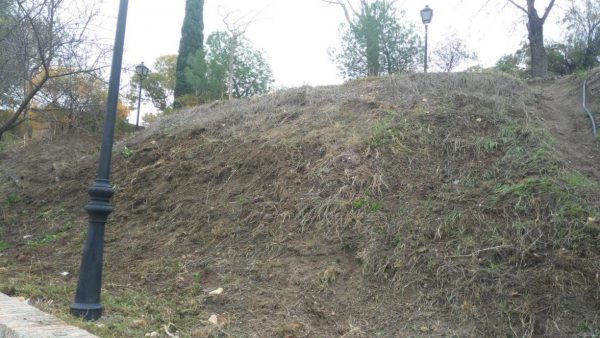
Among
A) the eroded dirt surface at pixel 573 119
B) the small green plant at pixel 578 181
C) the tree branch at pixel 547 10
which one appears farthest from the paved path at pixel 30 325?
the tree branch at pixel 547 10

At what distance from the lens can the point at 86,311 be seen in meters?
4.30

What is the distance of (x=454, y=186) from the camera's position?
5965mm

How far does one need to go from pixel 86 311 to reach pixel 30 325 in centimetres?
79

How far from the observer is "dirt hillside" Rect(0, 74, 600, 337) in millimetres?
4480

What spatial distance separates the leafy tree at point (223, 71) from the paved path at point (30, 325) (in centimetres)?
1167

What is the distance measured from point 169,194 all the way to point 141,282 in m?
2.30

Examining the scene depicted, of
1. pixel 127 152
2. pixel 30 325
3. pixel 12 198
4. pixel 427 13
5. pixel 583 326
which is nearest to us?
pixel 30 325

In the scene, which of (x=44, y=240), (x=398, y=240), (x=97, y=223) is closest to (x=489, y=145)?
Answer: (x=398, y=240)

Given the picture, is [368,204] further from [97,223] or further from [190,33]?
[190,33]

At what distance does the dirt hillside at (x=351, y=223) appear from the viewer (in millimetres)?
4480

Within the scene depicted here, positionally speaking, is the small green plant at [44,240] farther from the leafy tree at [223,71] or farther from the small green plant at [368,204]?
the leafy tree at [223,71]

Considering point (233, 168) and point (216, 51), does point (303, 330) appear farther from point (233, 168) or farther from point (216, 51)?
point (216, 51)

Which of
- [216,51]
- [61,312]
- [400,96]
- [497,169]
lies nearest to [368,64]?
[216,51]

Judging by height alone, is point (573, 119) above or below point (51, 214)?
above
